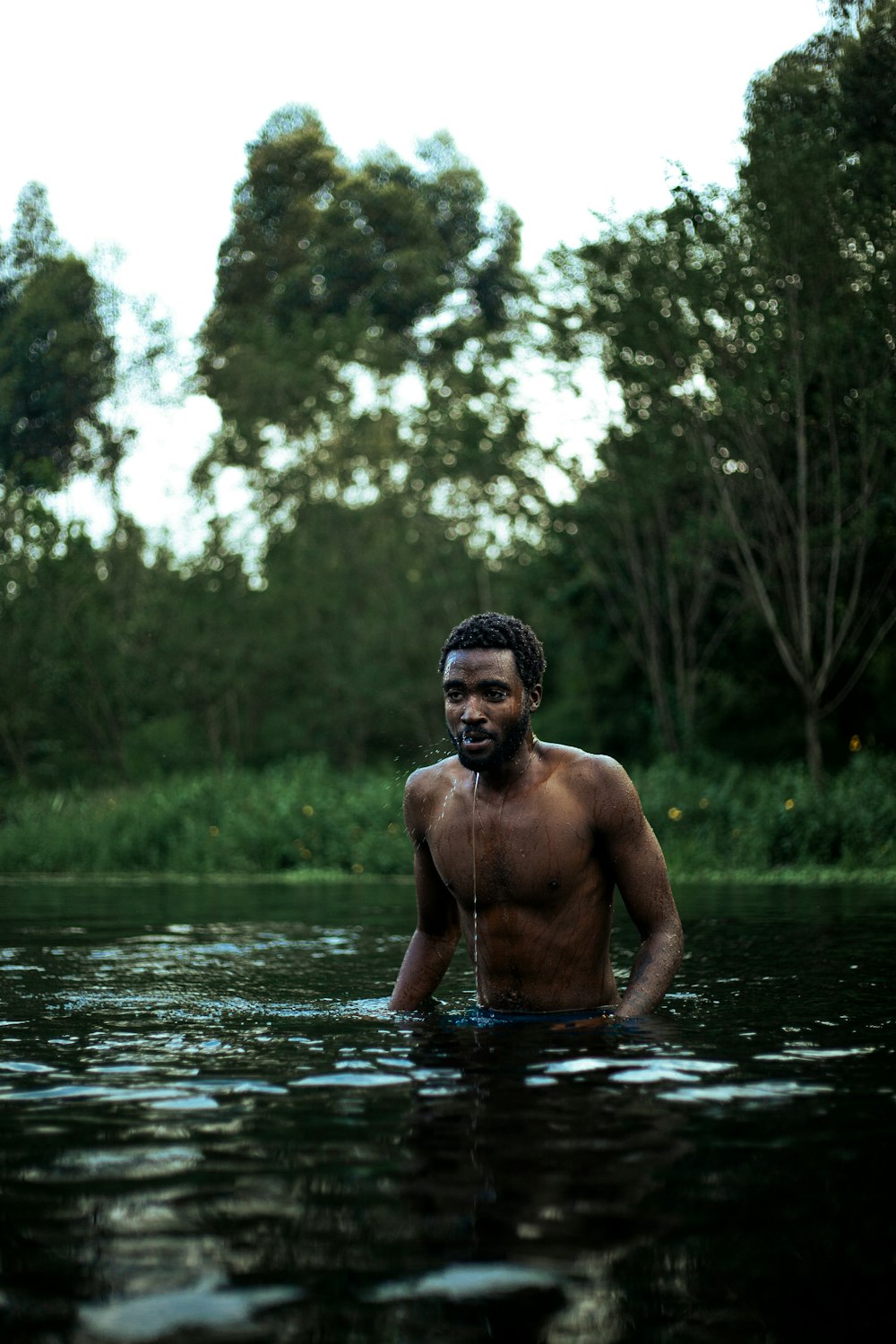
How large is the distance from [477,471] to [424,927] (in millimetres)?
25967

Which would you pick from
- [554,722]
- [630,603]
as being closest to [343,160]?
[554,722]

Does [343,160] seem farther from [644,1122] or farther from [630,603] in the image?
[644,1122]

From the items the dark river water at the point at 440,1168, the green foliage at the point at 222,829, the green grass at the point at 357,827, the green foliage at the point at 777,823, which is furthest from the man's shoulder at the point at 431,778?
the green foliage at the point at 222,829

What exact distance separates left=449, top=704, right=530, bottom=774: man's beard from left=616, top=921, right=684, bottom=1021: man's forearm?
32.5 inches

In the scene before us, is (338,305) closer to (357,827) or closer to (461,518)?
(461,518)

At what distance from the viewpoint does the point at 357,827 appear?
21.2m

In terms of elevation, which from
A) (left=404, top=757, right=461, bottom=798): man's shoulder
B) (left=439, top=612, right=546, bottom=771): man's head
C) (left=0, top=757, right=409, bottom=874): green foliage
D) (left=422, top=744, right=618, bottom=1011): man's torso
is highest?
(left=439, top=612, right=546, bottom=771): man's head

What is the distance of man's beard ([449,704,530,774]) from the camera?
570 centimetres

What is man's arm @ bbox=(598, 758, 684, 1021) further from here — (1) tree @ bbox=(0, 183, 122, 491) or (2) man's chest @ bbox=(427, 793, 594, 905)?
(1) tree @ bbox=(0, 183, 122, 491)

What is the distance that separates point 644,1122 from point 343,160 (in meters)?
50.4

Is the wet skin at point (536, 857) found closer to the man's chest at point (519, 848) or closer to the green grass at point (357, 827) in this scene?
the man's chest at point (519, 848)

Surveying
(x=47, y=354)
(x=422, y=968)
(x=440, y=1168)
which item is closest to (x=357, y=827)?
(x=422, y=968)

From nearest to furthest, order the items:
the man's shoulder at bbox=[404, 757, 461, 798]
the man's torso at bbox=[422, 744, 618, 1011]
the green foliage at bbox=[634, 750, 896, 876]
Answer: the man's torso at bbox=[422, 744, 618, 1011], the man's shoulder at bbox=[404, 757, 461, 798], the green foliage at bbox=[634, 750, 896, 876]

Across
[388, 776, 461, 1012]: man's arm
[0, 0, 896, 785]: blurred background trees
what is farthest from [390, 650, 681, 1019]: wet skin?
[0, 0, 896, 785]: blurred background trees
